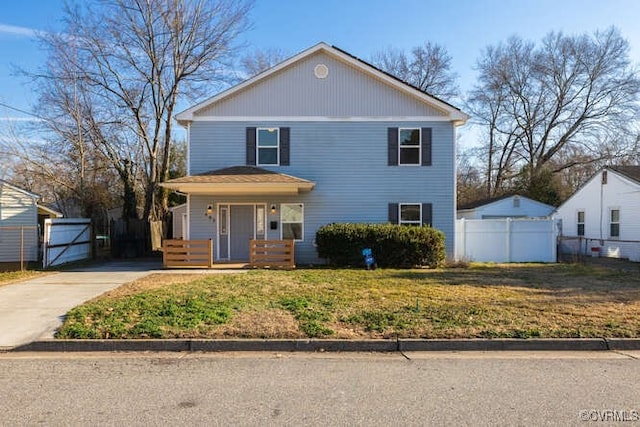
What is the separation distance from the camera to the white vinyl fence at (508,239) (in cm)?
1728

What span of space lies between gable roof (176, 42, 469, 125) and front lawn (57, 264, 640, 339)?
6.95 metres

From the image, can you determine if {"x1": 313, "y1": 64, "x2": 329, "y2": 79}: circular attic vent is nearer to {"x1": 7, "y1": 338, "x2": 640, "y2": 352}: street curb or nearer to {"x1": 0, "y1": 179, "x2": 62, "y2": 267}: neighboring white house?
{"x1": 7, "y1": 338, "x2": 640, "y2": 352}: street curb

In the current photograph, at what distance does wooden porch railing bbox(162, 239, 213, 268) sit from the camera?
46.0ft

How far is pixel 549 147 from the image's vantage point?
3703 cm

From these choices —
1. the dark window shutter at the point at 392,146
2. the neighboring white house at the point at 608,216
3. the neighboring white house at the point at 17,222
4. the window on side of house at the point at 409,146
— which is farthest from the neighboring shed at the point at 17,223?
the neighboring white house at the point at 608,216

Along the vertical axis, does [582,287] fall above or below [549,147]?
below

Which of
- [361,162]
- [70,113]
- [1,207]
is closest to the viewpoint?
[361,162]

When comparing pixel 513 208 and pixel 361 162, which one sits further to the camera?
pixel 513 208

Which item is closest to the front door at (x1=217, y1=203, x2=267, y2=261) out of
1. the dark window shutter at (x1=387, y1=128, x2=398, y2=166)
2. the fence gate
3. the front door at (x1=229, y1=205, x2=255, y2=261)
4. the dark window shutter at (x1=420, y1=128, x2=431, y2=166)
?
the front door at (x1=229, y1=205, x2=255, y2=261)

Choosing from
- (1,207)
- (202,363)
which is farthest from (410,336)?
(1,207)

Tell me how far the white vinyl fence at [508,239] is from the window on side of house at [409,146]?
328cm

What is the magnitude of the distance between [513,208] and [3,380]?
24161 mm

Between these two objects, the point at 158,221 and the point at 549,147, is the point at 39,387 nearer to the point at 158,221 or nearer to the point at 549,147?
the point at 158,221

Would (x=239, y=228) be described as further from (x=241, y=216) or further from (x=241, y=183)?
(x=241, y=183)
